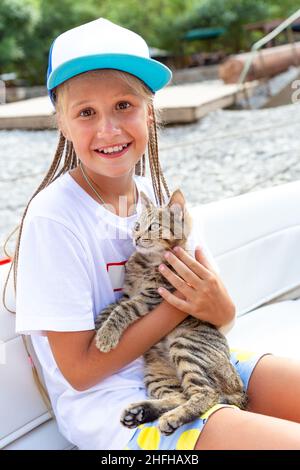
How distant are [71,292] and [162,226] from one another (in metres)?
0.41

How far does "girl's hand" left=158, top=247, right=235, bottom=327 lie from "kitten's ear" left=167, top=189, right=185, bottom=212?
0.14m

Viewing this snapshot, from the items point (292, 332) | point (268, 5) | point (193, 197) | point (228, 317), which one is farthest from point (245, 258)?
point (268, 5)

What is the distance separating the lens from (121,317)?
168cm

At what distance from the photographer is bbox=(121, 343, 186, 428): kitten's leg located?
150 cm

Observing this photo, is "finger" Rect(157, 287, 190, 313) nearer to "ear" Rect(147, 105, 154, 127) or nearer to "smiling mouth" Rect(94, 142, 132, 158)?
"smiling mouth" Rect(94, 142, 132, 158)

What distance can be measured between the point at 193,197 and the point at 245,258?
2.19m

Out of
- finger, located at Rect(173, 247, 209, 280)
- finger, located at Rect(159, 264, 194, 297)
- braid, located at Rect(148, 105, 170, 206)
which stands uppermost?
braid, located at Rect(148, 105, 170, 206)

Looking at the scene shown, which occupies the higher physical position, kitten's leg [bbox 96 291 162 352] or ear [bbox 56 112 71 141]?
ear [bbox 56 112 71 141]

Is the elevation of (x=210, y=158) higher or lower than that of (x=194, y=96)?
lower

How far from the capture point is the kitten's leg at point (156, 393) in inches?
59.2

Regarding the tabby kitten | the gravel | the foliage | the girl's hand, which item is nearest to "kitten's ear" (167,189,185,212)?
the tabby kitten

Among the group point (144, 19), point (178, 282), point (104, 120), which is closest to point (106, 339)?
point (178, 282)

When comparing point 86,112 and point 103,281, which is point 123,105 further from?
point 103,281

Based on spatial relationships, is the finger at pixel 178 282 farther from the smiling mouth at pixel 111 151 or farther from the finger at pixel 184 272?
the smiling mouth at pixel 111 151
